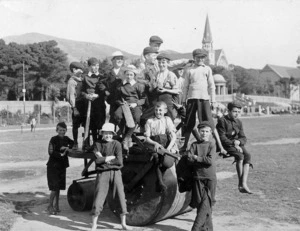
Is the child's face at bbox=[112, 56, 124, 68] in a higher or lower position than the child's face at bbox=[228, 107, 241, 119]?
higher

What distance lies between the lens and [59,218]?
297 inches

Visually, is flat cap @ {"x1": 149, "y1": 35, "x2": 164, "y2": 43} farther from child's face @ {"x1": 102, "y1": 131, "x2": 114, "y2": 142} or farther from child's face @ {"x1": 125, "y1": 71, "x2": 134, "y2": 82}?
child's face @ {"x1": 102, "y1": 131, "x2": 114, "y2": 142}

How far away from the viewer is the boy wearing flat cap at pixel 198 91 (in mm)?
7172

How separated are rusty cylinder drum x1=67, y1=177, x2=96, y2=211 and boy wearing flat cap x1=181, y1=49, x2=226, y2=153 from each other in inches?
93.9

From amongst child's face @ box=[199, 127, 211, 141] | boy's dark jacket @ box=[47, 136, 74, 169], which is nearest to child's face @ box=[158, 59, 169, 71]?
child's face @ box=[199, 127, 211, 141]

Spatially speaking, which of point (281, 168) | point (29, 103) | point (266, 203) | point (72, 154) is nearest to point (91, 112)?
point (72, 154)

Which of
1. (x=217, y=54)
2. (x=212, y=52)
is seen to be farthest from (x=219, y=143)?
(x=217, y=54)

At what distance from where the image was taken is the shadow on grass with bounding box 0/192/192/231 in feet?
22.4

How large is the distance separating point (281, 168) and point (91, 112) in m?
7.45

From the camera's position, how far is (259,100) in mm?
95125

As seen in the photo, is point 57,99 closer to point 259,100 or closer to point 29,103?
point 29,103

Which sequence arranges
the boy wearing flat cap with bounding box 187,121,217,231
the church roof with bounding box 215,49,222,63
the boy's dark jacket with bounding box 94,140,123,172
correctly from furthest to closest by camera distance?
the church roof with bounding box 215,49,222,63
the boy's dark jacket with bounding box 94,140,123,172
the boy wearing flat cap with bounding box 187,121,217,231

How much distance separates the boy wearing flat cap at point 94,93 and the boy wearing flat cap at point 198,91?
1.68 metres

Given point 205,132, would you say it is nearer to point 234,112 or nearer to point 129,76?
point 234,112
